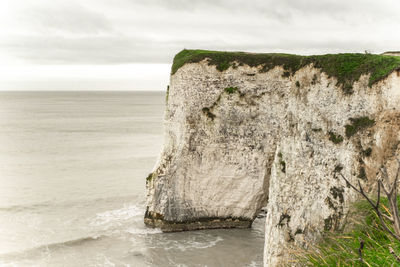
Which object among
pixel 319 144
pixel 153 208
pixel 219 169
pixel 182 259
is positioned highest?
pixel 319 144

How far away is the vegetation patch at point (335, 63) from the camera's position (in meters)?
9.12

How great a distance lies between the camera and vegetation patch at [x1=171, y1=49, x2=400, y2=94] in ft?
29.9

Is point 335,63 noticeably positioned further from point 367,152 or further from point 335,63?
point 367,152

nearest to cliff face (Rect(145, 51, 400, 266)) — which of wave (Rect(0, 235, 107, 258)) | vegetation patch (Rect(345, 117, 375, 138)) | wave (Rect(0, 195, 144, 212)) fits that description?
vegetation patch (Rect(345, 117, 375, 138))

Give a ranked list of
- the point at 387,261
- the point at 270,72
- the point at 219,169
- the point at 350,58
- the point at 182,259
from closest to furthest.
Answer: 1. the point at 387,261
2. the point at 350,58
3. the point at 182,259
4. the point at 270,72
5. the point at 219,169

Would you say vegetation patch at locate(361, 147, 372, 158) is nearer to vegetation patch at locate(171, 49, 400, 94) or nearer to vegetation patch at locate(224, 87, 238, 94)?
vegetation patch at locate(171, 49, 400, 94)

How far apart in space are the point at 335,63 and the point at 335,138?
7.80 feet

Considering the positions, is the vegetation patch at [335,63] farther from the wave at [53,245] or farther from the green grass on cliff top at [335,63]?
the wave at [53,245]

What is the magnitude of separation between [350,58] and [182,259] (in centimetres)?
1085

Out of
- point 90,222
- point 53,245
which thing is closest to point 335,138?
point 53,245

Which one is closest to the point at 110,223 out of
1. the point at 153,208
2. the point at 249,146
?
the point at 153,208

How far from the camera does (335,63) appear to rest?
35.0 feet

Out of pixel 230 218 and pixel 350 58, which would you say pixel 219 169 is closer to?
pixel 230 218

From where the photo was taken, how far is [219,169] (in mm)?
18125
